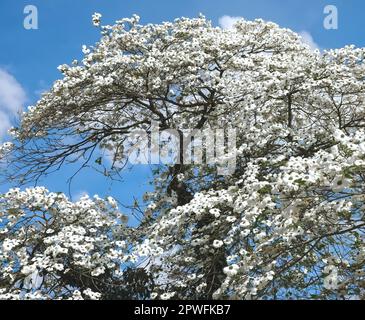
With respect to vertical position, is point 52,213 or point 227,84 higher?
point 227,84

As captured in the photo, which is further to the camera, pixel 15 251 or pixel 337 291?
pixel 15 251

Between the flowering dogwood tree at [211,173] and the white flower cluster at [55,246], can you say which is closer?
the flowering dogwood tree at [211,173]

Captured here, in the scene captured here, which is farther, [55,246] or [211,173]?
[211,173]

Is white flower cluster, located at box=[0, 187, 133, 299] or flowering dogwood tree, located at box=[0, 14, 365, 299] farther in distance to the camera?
white flower cluster, located at box=[0, 187, 133, 299]

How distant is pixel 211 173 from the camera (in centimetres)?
906

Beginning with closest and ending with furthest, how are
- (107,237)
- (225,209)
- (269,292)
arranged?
(269,292) < (225,209) < (107,237)

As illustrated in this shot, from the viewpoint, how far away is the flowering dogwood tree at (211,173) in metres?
5.59

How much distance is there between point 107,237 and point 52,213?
85cm

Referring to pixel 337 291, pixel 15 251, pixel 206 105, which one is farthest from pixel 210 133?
pixel 337 291

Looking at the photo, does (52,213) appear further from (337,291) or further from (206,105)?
(337,291)

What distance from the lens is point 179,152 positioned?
9.95 m

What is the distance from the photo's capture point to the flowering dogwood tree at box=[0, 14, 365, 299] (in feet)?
18.3

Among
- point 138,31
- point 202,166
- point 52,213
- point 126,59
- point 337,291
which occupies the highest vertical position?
point 138,31

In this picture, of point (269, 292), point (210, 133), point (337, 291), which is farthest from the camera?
point (210, 133)
